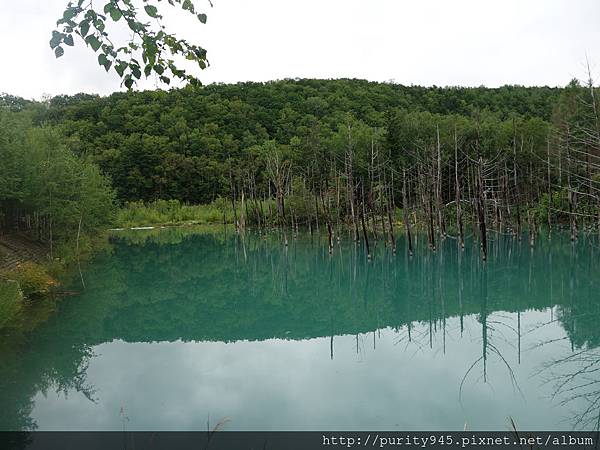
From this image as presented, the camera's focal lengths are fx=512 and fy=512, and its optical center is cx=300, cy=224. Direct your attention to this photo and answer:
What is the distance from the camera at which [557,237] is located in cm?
3048

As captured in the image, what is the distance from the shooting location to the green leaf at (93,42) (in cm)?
266

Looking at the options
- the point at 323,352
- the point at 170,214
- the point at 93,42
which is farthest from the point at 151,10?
the point at 170,214

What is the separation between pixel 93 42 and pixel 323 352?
8.61 metres

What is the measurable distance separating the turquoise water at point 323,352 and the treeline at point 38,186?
14.3ft

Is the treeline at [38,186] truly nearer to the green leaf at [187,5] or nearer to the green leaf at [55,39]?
the green leaf at [55,39]

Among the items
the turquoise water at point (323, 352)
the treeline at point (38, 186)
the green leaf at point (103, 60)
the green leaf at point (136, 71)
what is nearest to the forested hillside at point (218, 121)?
the treeline at point (38, 186)

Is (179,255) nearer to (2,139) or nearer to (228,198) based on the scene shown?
(2,139)

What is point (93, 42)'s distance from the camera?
2676 mm

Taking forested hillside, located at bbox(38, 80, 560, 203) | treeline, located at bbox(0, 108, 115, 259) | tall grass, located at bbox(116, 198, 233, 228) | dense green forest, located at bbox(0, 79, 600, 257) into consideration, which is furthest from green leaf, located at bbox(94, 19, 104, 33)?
forested hillside, located at bbox(38, 80, 560, 203)

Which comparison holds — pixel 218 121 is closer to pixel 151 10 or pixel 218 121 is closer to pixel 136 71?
pixel 136 71

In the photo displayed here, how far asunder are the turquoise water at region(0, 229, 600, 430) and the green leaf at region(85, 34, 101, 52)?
4799 mm

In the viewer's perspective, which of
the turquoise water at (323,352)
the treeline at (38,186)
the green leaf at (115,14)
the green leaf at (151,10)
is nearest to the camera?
the green leaf at (115,14)

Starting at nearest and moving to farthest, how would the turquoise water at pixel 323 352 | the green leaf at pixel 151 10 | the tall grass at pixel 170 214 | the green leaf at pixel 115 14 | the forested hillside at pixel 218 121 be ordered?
the green leaf at pixel 115 14 → the green leaf at pixel 151 10 → the turquoise water at pixel 323 352 → the tall grass at pixel 170 214 → the forested hillside at pixel 218 121

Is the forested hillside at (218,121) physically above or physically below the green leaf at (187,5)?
above
